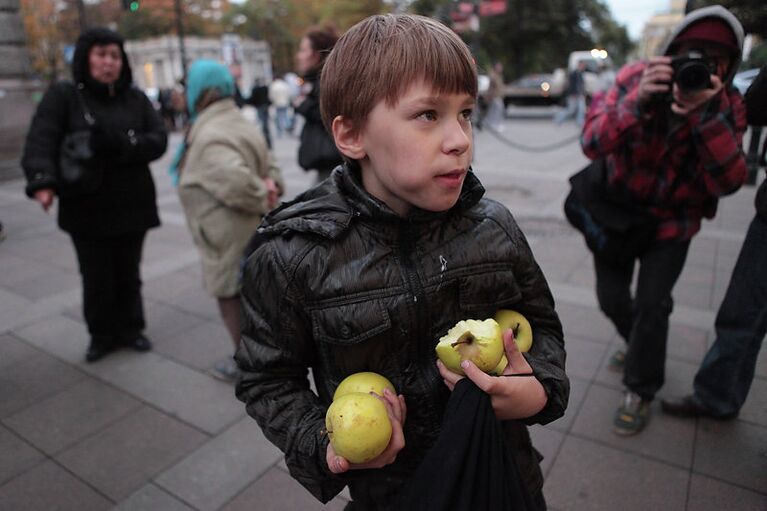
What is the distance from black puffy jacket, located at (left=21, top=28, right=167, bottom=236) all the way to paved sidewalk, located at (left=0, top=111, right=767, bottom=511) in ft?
3.29

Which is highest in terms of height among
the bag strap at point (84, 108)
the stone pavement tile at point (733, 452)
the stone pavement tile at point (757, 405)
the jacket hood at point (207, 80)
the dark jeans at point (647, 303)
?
the jacket hood at point (207, 80)

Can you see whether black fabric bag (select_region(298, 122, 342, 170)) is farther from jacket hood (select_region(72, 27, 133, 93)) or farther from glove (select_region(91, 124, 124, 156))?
jacket hood (select_region(72, 27, 133, 93))

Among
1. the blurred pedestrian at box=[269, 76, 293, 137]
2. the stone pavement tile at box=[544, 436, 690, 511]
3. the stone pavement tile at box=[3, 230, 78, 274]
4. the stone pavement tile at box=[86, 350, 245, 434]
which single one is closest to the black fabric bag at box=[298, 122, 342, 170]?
the stone pavement tile at box=[86, 350, 245, 434]

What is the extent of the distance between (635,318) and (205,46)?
6400 cm

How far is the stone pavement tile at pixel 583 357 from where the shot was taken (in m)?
3.58

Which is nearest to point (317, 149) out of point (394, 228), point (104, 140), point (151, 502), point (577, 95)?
point (104, 140)

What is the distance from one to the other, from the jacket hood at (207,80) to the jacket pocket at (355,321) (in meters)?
2.49

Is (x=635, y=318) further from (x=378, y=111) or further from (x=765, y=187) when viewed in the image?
(x=378, y=111)

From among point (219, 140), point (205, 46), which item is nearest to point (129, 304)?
point (219, 140)

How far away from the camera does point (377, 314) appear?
1.34 meters

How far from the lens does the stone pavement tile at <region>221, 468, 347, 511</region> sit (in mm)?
Answer: 2564

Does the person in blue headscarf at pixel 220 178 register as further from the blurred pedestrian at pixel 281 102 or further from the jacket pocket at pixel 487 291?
the blurred pedestrian at pixel 281 102

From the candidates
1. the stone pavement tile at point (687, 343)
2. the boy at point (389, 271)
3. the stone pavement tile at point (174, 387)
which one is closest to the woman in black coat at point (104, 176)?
the stone pavement tile at point (174, 387)

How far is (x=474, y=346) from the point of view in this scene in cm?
118
